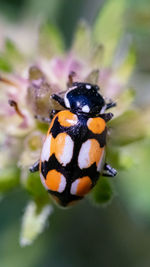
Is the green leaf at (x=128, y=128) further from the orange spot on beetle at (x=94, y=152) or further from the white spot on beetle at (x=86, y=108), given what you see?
the orange spot on beetle at (x=94, y=152)

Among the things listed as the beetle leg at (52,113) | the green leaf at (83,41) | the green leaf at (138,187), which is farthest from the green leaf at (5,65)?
the green leaf at (138,187)

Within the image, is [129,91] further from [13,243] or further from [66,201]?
[13,243]

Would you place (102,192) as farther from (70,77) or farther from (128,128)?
(70,77)

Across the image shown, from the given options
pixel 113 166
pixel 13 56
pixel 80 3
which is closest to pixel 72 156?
pixel 113 166

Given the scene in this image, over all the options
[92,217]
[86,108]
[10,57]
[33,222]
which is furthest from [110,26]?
[92,217]

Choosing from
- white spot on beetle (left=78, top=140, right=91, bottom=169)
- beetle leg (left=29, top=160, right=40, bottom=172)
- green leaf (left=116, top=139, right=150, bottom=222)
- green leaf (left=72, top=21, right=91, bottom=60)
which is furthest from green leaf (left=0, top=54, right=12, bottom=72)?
green leaf (left=116, top=139, right=150, bottom=222)
